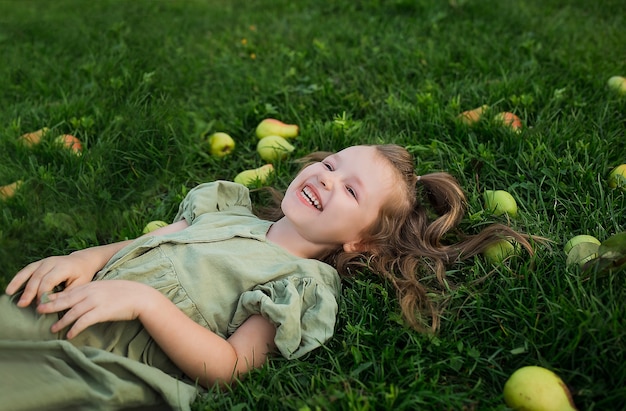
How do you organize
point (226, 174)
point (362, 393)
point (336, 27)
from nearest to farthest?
point (362, 393) → point (226, 174) → point (336, 27)

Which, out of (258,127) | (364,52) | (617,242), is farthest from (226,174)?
(617,242)

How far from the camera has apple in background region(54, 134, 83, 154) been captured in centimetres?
336

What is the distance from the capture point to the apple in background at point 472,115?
11.5ft

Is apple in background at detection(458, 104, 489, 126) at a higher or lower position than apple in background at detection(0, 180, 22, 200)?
lower

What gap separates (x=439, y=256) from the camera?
265 cm

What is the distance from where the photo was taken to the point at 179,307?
227 centimetres

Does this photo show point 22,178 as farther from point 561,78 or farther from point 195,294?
point 561,78

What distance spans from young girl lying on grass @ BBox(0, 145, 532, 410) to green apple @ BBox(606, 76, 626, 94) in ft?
5.21

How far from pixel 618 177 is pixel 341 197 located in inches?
54.6

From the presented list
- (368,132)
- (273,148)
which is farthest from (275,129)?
(368,132)

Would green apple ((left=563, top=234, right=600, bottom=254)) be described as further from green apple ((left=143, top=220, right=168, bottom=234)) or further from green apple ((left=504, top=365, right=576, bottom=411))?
green apple ((left=143, top=220, right=168, bottom=234))

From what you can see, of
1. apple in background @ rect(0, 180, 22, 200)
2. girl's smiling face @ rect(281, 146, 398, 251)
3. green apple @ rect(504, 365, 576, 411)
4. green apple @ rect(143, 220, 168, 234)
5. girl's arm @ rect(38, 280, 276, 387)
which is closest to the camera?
green apple @ rect(504, 365, 576, 411)

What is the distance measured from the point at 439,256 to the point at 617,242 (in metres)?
0.70

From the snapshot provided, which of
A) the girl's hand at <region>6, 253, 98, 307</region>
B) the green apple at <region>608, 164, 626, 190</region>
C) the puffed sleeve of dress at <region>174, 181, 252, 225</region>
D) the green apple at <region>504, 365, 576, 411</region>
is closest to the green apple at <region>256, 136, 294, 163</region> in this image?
the puffed sleeve of dress at <region>174, 181, 252, 225</region>
